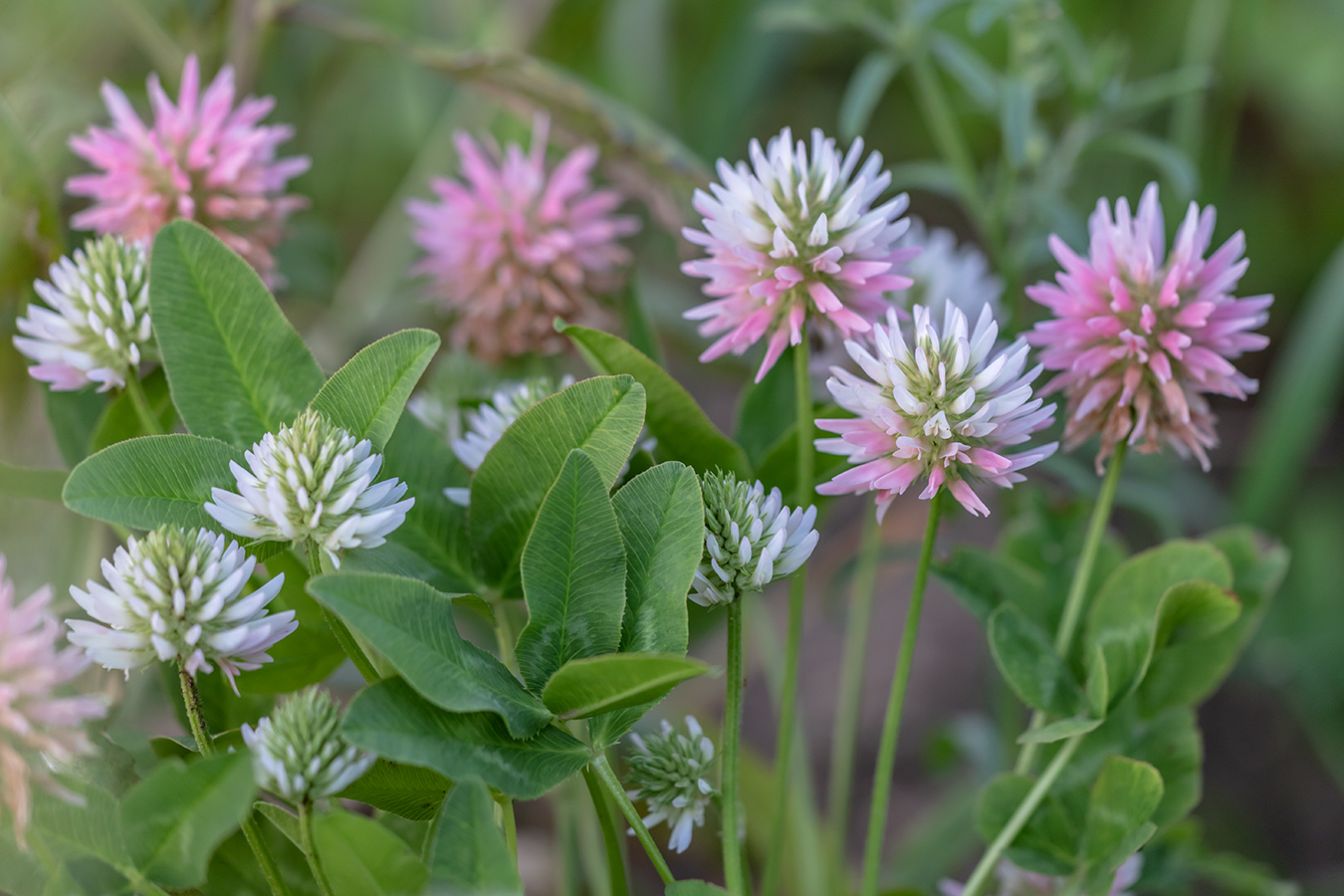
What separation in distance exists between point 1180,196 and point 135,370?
25.7 inches

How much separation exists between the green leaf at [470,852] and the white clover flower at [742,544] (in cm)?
10

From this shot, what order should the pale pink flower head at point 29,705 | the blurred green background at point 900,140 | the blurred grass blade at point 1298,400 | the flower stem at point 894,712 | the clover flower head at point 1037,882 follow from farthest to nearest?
1. the blurred grass blade at point 1298,400
2. the blurred green background at point 900,140
3. the clover flower head at point 1037,882
4. the flower stem at point 894,712
5. the pale pink flower head at point 29,705

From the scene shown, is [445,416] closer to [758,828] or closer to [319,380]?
[319,380]

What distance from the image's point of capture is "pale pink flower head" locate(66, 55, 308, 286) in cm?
46

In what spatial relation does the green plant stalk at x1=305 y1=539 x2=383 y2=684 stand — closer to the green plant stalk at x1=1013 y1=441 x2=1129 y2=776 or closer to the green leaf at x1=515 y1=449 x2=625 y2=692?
the green leaf at x1=515 y1=449 x2=625 y2=692

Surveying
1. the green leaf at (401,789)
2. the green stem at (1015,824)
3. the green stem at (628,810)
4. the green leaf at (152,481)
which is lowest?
the green stem at (1015,824)

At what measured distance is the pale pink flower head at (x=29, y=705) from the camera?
27 centimetres

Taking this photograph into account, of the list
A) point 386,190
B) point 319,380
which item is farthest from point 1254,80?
point 319,380

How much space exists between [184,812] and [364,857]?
0.18 ft

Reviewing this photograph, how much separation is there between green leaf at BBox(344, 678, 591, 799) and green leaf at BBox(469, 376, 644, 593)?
77 millimetres

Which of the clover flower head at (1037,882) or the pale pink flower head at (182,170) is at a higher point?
the pale pink flower head at (182,170)

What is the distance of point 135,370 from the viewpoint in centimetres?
39

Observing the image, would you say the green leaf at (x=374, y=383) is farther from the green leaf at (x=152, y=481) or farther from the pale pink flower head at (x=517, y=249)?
the pale pink flower head at (x=517, y=249)

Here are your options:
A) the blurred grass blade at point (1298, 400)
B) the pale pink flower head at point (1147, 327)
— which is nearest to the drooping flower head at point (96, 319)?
the pale pink flower head at point (1147, 327)
